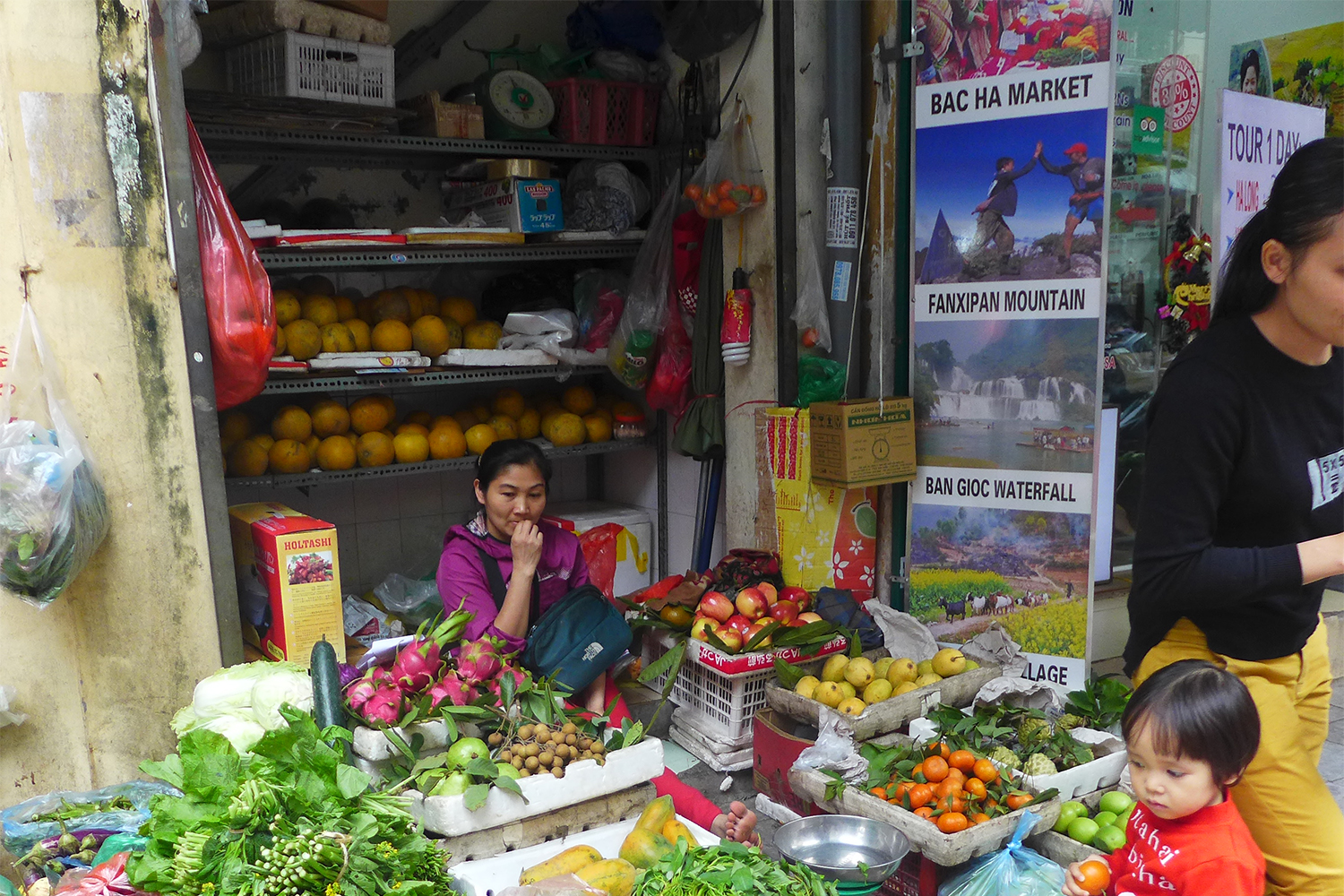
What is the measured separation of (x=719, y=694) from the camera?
12.9ft

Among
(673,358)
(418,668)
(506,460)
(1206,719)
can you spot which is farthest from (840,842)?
(673,358)

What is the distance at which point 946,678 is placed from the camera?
11.8 feet

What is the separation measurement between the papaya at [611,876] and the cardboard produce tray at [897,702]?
52.1 inches

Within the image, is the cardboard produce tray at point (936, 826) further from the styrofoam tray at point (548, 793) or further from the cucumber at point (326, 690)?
the cucumber at point (326, 690)

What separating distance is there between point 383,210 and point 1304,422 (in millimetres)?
4334

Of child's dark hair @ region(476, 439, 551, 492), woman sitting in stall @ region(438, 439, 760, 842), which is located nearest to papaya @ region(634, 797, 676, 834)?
woman sitting in stall @ region(438, 439, 760, 842)

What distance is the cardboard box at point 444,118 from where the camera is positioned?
14.9 feet

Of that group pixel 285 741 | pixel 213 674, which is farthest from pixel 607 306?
pixel 285 741

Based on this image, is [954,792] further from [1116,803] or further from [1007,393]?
[1007,393]

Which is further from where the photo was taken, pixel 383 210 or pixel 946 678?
pixel 383 210

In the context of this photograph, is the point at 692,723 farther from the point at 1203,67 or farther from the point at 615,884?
the point at 1203,67

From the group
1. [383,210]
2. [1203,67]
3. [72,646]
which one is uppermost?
[1203,67]

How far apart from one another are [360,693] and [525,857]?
631 millimetres

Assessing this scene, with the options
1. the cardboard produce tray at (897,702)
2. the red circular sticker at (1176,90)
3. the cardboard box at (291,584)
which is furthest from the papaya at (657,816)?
the red circular sticker at (1176,90)
